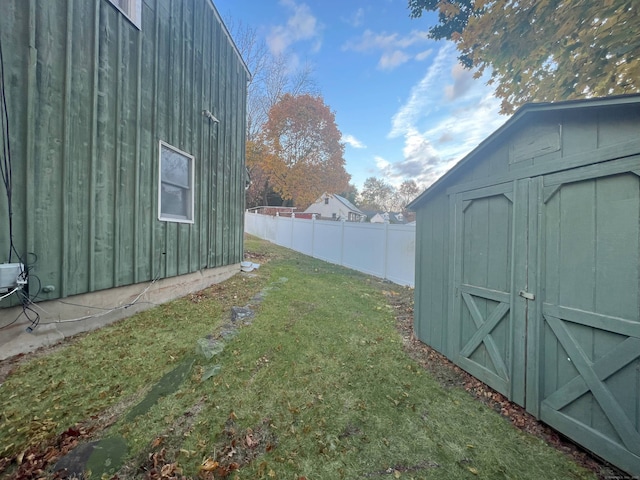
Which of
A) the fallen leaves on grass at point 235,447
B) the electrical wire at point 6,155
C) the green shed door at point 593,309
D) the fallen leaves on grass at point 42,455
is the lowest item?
the fallen leaves on grass at point 235,447

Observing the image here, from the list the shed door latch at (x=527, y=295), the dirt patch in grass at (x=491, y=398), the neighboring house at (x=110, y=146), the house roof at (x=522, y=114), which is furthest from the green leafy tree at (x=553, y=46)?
the neighboring house at (x=110, y=146)

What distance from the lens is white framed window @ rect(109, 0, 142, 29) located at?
12.5 ft

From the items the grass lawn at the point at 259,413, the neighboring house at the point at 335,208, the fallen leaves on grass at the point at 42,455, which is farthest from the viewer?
the neighboring house at the point at 335,208

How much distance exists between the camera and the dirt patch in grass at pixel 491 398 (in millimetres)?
1970

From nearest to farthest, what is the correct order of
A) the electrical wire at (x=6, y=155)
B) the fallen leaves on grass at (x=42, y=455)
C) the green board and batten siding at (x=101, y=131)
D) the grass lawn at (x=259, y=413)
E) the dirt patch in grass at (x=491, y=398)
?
the fallen leaves on grass at (x=42, y=455), the grass lawn at (x=259, y=413), the dirt patch in grass at (x=491, y=398), the electrical wire at (x=6, y=155), the green board and batten siding at (x=101, y=131)

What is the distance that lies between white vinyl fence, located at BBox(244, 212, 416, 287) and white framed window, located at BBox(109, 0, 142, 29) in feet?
23.1

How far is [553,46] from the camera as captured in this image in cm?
439

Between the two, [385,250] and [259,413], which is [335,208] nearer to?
[385,250]

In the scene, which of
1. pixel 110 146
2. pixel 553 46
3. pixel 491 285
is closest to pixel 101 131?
pixel 110 146

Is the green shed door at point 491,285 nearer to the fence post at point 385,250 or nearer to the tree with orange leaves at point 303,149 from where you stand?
the fence post at point 385,250

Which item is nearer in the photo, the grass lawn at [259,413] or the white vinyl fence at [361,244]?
the grass lawn at [259,413]

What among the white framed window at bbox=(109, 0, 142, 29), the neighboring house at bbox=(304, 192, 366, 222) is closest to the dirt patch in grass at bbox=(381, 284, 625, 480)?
the white framed window at bbox=(109, 0, 142, 29)

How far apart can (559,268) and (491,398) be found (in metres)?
1.52

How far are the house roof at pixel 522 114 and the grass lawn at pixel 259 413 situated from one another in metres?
2.53
